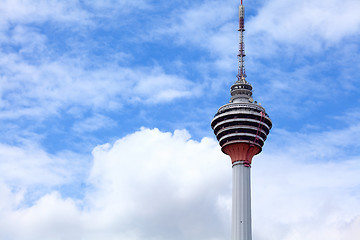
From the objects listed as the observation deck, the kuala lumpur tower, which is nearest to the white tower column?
the kuala lumpur tower

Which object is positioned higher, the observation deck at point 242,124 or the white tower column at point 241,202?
the observation deck at point 242,124

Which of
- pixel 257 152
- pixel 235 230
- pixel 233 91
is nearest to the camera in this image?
pixel 235 230

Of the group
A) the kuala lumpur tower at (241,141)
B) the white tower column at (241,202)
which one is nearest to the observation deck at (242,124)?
the kuala lumpur tower at (241,141)

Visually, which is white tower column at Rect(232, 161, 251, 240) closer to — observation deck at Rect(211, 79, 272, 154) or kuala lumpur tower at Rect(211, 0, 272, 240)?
kuala lumpur tower at Rect(211, 0, 272, 240)

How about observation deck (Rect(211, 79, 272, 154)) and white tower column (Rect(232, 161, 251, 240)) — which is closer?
white tower column (Rect(232, 161, 251, 240))

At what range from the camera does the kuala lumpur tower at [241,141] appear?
137 metres

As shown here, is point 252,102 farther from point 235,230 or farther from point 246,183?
point 235,230

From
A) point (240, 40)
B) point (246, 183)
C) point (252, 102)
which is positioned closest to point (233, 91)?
point (252, 102)

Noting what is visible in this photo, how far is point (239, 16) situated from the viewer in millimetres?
161875

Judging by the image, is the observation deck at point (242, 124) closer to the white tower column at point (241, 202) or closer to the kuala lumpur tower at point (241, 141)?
the kuala lumpur tower at point (241, 141)

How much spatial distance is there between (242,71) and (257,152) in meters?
28.2

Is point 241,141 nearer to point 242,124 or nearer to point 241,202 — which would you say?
point 242,124

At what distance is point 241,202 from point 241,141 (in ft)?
53.9

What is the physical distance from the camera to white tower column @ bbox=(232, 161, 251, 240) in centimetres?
13475
